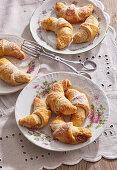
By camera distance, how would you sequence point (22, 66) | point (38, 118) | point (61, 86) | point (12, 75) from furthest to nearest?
point (22, 66), point (12, 75), point (61, 86), point (38, 118)

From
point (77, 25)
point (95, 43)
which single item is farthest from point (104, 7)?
point (95, 43)

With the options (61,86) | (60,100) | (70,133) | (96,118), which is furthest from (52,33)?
(70,133)

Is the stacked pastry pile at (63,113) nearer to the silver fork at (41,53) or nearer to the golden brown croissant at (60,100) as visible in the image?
the golden brown croissant at (60,100)

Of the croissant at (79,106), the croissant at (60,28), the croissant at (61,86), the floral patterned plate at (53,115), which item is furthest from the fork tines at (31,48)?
the croissant at (79,106)

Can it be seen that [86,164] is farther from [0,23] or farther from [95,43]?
[0,23]

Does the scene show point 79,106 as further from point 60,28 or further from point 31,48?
point 60,28

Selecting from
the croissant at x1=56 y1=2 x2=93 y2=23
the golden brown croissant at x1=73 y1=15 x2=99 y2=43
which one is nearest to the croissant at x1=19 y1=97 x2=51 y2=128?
the golden brown croissant at x1=73 y1=15 x2=99 y2=43
